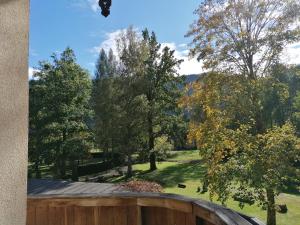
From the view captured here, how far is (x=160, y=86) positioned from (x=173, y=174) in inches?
277

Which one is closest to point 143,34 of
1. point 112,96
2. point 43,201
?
point 112,96

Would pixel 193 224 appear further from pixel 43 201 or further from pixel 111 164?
pixel 111 164

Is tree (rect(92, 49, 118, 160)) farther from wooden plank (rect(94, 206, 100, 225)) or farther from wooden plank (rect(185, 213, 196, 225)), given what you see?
wooden plank (rect(185, 213, 196, 225))

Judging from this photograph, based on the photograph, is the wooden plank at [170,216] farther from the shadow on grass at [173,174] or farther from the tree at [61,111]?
the tree at [61,111]

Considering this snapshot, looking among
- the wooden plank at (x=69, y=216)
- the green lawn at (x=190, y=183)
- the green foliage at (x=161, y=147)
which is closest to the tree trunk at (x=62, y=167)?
the green lawn at (x=190, y=183)

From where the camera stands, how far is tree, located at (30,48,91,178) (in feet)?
71.7

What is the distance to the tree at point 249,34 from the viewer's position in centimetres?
1280

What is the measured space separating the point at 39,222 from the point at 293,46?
12573mm

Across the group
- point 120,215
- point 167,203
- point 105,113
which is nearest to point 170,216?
point 167,203

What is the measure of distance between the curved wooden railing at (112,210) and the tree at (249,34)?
10516 millimetres

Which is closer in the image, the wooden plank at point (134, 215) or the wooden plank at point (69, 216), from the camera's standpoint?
the wooden plank at point (134, 215)

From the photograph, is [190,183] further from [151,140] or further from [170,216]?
[170,216]

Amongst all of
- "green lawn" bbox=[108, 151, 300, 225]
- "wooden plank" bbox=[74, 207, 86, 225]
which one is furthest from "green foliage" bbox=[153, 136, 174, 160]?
"wooden plank" bbox=[74, 207, 86, 225]

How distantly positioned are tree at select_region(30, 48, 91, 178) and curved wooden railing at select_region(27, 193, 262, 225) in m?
18.4
